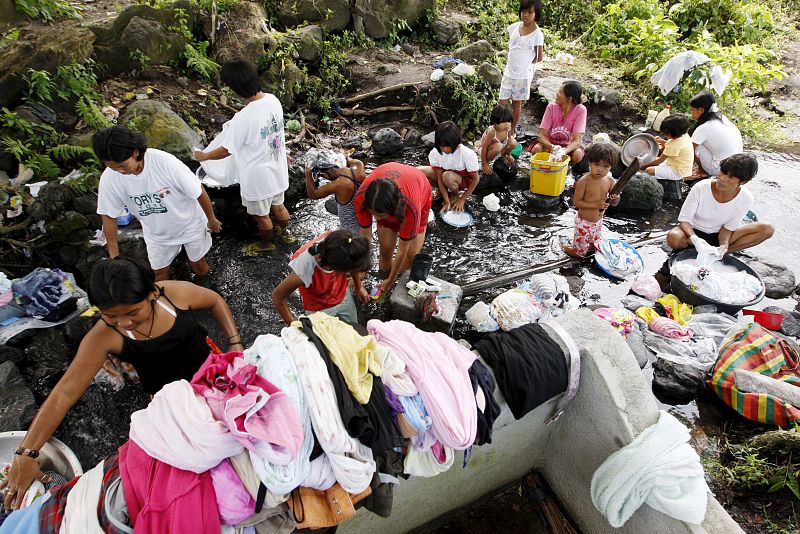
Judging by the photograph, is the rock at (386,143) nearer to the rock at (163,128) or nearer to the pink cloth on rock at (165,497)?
the rock at (163,128)

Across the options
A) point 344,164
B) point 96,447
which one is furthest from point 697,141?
point 96,447

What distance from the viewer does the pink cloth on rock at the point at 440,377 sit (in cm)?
219

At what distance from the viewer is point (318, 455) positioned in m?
2.01

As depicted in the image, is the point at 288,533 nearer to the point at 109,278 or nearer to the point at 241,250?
the point at 109,278

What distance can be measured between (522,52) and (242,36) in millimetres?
4936

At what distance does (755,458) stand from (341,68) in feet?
29.0

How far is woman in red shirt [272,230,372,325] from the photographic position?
3154mm

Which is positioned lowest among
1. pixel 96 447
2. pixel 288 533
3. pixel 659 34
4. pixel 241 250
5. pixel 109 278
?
pixel 96 447

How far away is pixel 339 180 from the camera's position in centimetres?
460

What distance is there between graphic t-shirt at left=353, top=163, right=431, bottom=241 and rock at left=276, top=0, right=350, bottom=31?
22.6 feet

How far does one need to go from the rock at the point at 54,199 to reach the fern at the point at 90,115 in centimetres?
130

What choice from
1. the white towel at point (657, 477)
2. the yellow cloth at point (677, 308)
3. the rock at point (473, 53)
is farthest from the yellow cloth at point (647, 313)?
the rock at point (473, 53)

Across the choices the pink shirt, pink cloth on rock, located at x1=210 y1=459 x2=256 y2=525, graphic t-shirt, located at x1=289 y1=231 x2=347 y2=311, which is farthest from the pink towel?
pink cloth on rock, located at x1=210 y1=459 x2=256 y2=525

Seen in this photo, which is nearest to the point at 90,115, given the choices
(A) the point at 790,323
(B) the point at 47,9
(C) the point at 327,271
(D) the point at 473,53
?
(B) the point at 47,9
